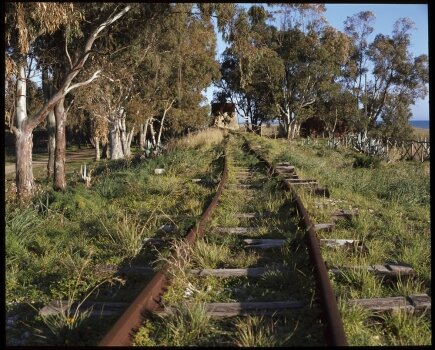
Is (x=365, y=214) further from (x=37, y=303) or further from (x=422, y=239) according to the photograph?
(x=37, y=303)

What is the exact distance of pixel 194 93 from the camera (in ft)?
139

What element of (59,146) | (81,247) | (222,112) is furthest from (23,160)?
(222,112)

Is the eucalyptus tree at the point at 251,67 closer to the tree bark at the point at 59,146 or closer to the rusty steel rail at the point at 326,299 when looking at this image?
the tree bark at the point at 59,146

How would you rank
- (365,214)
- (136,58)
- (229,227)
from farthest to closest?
(136,58)
(365,214)
(229,227)

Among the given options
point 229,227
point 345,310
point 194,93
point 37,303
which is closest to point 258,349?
→ point 345,310

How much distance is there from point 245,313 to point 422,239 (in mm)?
3166

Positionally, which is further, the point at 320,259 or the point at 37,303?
the point at 320,259

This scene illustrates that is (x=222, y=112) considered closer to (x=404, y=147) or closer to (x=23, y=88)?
(x=404, y=147)

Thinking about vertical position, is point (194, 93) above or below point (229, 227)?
above

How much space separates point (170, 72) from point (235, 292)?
30112mm

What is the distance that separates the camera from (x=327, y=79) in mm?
47312

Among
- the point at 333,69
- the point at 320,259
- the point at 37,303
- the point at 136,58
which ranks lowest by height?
the point at 37,303

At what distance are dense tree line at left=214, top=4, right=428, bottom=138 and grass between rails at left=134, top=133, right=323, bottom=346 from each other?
1329 inches

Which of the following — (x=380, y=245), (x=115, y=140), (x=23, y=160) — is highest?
(x=115, y=140)
